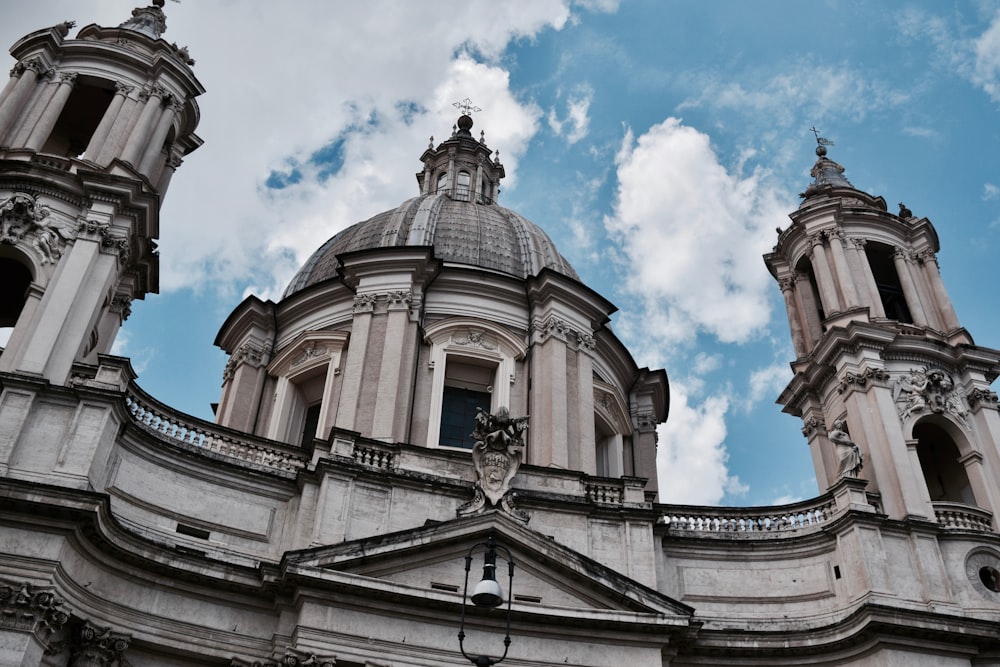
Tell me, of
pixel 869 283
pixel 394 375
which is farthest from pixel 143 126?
pixel 869 283

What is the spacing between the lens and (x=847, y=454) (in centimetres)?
2053

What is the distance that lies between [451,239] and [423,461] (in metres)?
9.95

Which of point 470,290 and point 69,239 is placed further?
point 470,290

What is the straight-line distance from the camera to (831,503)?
67.1 ft

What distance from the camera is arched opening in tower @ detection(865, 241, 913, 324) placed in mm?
26031

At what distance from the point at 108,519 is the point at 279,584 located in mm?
3115

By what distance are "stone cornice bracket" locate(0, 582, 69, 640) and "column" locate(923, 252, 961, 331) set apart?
2171cm

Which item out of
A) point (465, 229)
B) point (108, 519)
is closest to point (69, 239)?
point (108, 519)

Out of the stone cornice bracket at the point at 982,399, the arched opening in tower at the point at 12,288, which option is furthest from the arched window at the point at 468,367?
the stone cornice bracket at the point at 982,399

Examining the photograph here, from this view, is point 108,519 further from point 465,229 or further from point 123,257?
point 465,229

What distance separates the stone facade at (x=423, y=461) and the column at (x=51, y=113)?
0.09 meters

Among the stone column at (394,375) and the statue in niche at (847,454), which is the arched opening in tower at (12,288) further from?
the statue in niche at (847,454)

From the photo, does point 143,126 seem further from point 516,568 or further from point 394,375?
point 516,568

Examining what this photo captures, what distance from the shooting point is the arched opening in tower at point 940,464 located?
23406 millimetres
